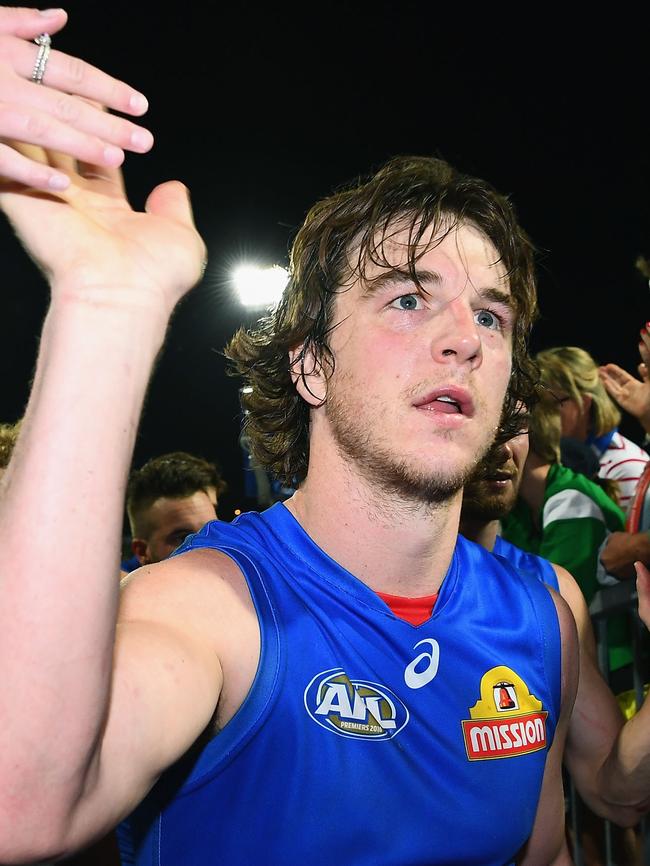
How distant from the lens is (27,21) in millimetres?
1209

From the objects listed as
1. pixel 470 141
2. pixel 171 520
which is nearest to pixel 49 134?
pixel 171 520

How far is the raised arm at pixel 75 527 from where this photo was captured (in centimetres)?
104

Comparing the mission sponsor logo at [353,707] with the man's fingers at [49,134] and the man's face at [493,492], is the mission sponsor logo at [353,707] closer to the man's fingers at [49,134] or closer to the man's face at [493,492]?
the man's fingers at [49,134]

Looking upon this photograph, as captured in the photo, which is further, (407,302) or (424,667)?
(407,302)

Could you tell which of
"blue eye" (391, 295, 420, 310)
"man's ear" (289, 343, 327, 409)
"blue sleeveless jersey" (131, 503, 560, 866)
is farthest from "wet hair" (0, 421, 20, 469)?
"blue eye" (391, 295, 420, 310)

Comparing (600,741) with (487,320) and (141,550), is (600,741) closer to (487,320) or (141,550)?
(487,320)

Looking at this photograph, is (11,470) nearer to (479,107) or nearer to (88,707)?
(88,707)

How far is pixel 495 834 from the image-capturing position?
73.1 inches

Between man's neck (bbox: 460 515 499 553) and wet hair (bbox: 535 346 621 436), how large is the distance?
126 centimetres

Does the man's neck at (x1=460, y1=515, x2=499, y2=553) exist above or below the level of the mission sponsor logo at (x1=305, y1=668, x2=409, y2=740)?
above

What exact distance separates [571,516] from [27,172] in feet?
10.3

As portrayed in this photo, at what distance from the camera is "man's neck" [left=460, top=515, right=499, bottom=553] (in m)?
3.43

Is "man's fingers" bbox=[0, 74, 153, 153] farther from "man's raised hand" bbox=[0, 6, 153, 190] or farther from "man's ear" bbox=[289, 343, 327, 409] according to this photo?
"man's ear" bbox=[289, 343, 327, 409]

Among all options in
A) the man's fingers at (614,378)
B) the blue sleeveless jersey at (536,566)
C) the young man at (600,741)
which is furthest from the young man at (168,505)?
the young man at (600,741)
